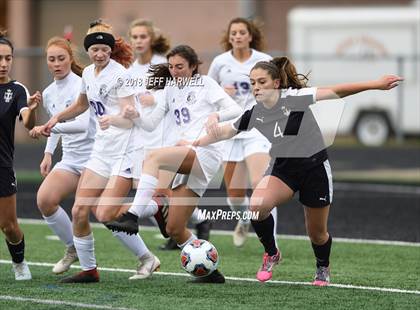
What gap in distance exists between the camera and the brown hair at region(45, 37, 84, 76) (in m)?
9.02

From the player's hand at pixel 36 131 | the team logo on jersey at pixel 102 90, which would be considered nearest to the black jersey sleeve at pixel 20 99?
the player's hand at pixel 36 131

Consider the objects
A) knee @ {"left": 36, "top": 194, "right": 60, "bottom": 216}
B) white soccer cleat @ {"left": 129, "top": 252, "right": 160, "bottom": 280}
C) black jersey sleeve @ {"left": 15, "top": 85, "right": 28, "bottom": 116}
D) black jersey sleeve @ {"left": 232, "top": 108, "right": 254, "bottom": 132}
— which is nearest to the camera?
black jersey sleeve @ {"left": 232, "top": 108, "right": 254, "bottom": 132}

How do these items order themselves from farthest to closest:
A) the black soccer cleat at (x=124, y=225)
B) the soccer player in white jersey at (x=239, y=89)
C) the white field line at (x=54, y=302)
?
the soccer player in white jersey at (x=239, y=89) < the black soccer cleat at (x=124, y=225) < the white field line at (x=54, y=302)

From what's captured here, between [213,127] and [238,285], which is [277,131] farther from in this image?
[238,285]

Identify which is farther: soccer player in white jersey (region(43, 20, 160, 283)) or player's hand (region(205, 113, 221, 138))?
soccer player in white jersey (region(43, 20, 160, 283))

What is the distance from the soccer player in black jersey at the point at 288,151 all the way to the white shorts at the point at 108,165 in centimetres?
66

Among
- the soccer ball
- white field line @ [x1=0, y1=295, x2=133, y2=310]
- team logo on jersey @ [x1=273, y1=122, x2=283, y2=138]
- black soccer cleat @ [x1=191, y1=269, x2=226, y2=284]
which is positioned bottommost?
black soccer cleat @ [x1=191, y1=269, x2=226, y2=284]

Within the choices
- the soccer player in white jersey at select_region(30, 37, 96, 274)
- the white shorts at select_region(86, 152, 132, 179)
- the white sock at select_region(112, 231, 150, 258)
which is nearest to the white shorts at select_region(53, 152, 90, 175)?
the soccer player in white jersey at select_region(30, 37, 96, 274)

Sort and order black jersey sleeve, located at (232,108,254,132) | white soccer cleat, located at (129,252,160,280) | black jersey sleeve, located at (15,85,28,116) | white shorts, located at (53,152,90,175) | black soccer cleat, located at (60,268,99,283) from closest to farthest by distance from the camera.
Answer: black jersey sleeve, located at (232,108,254,132)
black jersey sleeve, located at (15,85,28,116)
black soccer cleat, located at (60,268,99,283)
white soccer cleat, located at (129,252,160,280)
white shorts, located at (53,152,90,175)

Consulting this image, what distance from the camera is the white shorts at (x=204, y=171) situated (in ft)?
28.0

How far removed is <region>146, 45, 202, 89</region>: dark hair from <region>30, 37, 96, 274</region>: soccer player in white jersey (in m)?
0.61

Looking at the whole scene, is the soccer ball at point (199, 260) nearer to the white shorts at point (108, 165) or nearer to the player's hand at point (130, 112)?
the white shorts at point (108, 165)

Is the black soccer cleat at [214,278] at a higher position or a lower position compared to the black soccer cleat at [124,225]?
lower

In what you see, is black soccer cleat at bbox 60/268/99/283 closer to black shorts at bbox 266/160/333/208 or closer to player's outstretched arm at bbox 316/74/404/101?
black shorts at bbox 266/160/333/208
